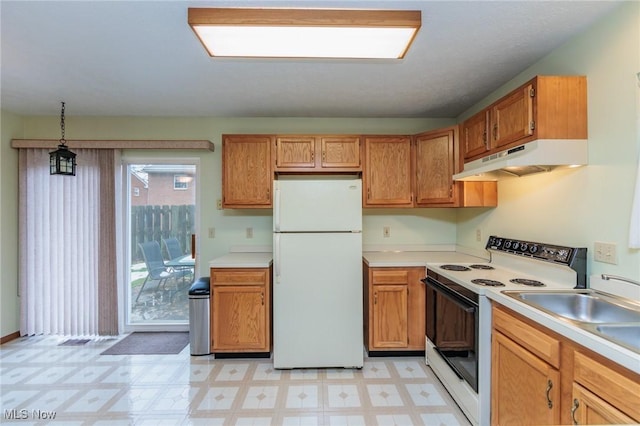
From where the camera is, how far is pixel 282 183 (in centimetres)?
256

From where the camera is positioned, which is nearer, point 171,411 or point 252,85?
point 171,411

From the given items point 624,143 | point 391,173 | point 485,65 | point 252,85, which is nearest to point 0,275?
point 252,85

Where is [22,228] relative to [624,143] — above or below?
below

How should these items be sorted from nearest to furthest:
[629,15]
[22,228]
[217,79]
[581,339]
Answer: [581,339] < [629,15] < [217,79] < [22,228]

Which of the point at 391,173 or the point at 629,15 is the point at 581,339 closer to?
the point at 629,15

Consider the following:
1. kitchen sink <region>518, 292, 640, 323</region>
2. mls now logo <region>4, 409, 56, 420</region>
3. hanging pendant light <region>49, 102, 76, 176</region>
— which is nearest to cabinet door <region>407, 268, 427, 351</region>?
kitchen sink <region>518, 292, 640, 323</region>

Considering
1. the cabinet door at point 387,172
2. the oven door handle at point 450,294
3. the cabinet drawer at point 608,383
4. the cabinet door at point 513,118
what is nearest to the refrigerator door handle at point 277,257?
the cabinet door at point 387,172

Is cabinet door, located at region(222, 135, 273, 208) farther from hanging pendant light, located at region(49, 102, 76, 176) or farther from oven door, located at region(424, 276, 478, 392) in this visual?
oven door, located at region(424, 276, 478, 392)

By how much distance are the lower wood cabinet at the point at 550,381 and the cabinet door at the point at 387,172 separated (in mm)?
1530

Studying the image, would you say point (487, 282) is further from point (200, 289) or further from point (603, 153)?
point (200, 289)

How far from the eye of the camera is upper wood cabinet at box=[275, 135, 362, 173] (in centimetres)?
298

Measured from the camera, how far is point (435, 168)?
289 cm

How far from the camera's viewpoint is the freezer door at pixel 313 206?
2555 millimetres

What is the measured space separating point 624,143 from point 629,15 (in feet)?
2.08
